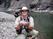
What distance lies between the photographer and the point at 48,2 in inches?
3118

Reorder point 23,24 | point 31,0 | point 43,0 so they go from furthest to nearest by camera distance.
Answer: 1. point 31,0
2. point 43,0
3. point 23,24

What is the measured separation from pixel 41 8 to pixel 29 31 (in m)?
71.7

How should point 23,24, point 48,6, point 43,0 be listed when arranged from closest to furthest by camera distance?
point 23,24, point 48,6, point 43,0

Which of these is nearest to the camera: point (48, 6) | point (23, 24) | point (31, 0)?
point (23, 24)

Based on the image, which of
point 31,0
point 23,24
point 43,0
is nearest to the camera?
point 23,24

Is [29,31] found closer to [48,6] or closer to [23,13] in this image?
[23,13]

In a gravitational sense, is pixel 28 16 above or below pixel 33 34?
above

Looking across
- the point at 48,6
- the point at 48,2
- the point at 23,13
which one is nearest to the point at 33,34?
the point at 23,13

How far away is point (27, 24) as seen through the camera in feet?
17.2

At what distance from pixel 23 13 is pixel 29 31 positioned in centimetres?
45

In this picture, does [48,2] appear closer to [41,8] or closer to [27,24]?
[41,8]

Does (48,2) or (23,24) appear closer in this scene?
(23,24)

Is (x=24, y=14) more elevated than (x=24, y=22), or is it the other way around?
(x=24, y=14)

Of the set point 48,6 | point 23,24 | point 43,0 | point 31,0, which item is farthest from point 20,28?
point 31,0
